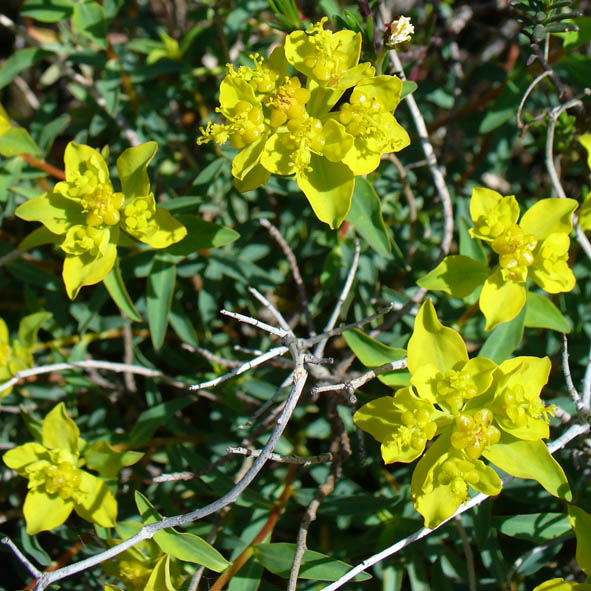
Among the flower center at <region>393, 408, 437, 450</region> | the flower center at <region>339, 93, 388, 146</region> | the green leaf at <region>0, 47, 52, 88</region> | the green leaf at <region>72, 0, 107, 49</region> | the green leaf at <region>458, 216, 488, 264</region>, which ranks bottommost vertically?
the flower center at <region>393, 408, 437, 450</region>

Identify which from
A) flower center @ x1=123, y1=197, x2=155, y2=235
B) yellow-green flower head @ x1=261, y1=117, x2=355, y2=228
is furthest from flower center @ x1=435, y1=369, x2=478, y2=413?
flower center @ x1=123, y1=197, x2=155, y2=235

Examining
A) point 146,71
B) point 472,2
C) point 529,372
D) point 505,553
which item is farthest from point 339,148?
point 472,2

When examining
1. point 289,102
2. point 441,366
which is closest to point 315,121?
point 289,102

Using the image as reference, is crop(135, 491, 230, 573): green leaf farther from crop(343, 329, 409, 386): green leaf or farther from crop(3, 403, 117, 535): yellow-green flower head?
crop(343, 329, 409, 386): green leaf

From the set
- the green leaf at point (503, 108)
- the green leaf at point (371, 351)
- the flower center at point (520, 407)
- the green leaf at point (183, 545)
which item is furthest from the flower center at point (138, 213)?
the green leaf at point (503, 108)

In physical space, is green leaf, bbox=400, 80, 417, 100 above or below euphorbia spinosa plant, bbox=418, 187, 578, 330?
above

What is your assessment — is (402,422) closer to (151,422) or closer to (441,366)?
(441,366)

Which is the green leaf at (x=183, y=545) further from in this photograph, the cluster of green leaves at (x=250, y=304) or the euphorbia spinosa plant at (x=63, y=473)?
the euphorbia spinosa plant at (x=63, y=473)
